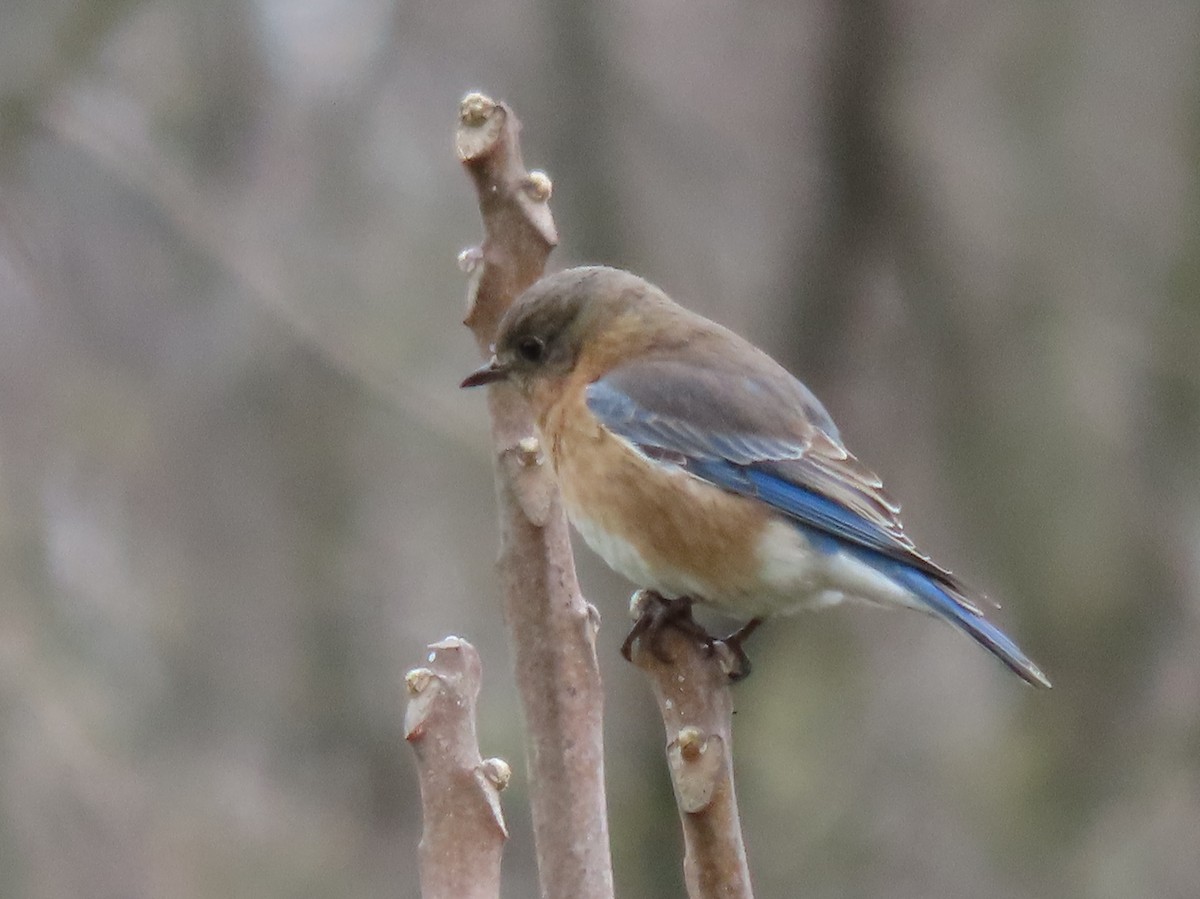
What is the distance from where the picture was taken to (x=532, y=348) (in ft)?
11.8

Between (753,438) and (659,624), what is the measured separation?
124cm

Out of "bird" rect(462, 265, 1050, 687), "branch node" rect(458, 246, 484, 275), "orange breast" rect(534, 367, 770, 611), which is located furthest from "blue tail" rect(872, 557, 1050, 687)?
"branch node" rect(458, 246, 484, 275)

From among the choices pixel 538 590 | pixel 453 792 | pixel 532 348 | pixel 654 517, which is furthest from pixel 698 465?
pixel 453 792

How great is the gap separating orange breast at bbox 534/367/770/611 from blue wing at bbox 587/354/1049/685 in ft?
0.21

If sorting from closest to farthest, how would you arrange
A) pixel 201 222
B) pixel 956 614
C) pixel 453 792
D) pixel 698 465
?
pixel 453 792, pixel 956 614, pixel 698 465, pixel 201 222

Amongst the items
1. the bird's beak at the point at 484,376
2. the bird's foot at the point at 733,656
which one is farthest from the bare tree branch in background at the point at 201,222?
the bird's foot at the point at 733,656

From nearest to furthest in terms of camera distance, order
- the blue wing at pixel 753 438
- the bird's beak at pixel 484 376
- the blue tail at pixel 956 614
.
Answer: the blue tail at pixel 956 614 < the bird's beak at pixel 484 376 < the blue wing at pixel 753 438

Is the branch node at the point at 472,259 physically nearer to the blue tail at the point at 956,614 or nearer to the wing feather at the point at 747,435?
the blue tail at the point at 956,614

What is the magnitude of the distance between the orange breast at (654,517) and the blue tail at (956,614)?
279 mm

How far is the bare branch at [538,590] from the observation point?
6.15 ft

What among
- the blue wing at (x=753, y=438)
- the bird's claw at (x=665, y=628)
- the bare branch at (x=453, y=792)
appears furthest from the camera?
the blue wing at (x=753, y=438)

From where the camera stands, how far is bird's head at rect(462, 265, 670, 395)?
352cm

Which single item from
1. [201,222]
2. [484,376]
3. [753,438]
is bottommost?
[484,376]

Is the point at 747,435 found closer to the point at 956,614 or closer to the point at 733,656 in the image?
the point at 956,614
